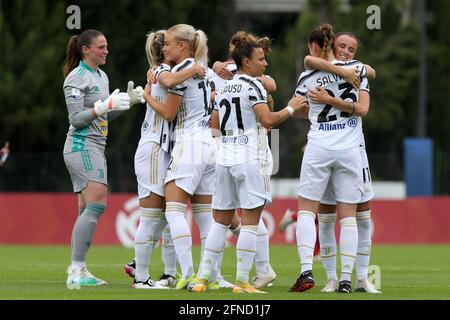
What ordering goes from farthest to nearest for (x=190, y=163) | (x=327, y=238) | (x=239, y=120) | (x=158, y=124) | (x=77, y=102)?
(x=77, y=102), (x=158, y=124), (x=327, y=238), (x=190, y=163), (x=239, y=120)

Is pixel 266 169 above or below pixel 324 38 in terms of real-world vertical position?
below

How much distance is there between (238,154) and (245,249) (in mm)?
836

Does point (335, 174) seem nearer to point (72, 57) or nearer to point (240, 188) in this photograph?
point (240, 188)

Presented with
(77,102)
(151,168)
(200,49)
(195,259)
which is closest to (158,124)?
(151,168)

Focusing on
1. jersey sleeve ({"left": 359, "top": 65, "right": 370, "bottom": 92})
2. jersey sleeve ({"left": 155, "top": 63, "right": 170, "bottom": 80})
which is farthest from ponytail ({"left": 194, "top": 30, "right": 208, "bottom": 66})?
jersey sleeve ({"left": 359, "top": 65, "right": 370, "bottom": 92})

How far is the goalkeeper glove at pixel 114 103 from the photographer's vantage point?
1176 cm

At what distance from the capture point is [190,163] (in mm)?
11469

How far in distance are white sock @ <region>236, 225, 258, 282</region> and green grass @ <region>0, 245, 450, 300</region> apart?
266 mm

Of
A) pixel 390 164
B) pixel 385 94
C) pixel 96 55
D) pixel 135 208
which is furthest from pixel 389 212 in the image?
pixel 385 94

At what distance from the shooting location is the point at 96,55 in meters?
12.6

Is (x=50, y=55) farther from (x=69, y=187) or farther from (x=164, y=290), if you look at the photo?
(x=164, y=290)

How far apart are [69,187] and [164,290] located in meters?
20.4

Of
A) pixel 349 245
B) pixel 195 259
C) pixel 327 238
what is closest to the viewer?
pixel 349 245

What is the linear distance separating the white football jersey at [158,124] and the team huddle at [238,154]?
1 cm
